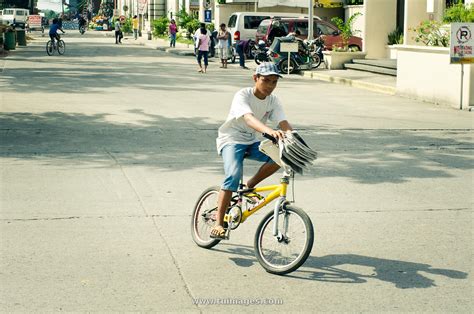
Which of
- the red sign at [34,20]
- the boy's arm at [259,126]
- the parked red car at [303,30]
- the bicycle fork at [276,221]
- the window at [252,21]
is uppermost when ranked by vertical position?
the red sign at [34,20]

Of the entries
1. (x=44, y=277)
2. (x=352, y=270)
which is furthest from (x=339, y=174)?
(x=44, y=277)

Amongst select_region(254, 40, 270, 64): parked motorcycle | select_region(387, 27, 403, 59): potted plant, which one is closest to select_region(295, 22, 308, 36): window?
select_region(254, 40, 270, 64): parked motorcycle

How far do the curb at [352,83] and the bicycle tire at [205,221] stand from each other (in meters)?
16.6

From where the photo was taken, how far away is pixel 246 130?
23.3 feet

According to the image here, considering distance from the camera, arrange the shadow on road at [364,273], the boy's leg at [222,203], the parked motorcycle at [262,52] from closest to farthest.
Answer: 1. the shadow on road at [364,273]
2. the boy's leg at [222,203]
3. the parked motorcycle at [262,52]

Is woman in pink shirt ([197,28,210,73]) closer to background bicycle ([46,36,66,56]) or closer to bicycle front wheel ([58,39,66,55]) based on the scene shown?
background bicycle ([46,36,66,56])

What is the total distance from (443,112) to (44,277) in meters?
13.7

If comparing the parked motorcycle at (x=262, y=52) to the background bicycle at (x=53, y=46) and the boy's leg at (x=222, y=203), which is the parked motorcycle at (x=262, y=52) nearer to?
the background bicycle at (x=53, y=46)

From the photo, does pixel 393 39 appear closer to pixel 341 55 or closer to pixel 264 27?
pixel 341 55

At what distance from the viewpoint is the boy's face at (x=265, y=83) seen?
6.82 meters

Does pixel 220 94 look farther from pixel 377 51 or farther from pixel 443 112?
pixel 377 51

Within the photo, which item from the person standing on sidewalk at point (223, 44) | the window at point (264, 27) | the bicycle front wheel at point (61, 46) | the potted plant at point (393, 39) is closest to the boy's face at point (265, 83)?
the person standing on sidewalk at point (223, 44)

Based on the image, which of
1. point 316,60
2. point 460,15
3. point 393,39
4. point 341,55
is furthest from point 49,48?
point 460,15

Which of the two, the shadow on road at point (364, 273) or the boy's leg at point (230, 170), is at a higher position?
the boy's leg at point (230, 170)
